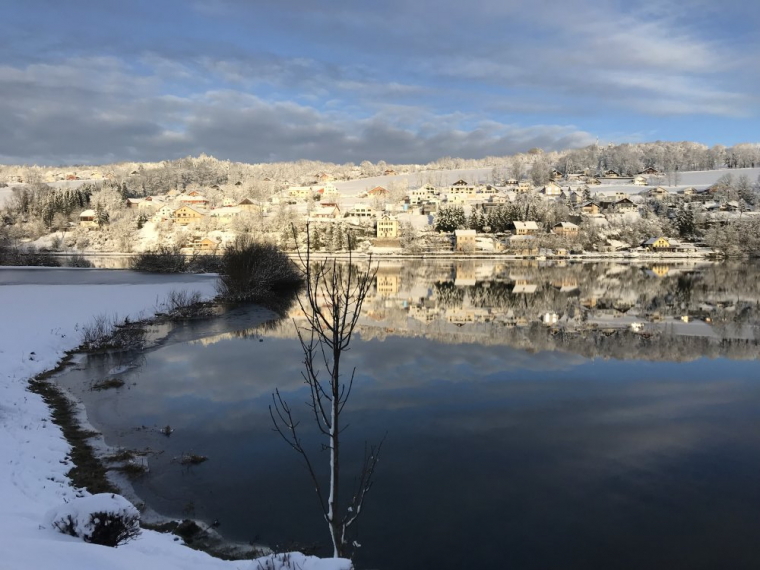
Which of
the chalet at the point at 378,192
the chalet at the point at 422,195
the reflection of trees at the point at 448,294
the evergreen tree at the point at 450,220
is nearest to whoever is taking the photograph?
the reflection of trees at the point at 448,294

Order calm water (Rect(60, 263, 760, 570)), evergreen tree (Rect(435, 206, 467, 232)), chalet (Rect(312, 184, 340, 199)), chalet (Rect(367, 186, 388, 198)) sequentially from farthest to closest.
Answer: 1. chalet (Rect(312, 184, 340, 199))
2. chalet (Rect(367, 186, 388, 198))
3. evergreen tree (Rect(435, 206, 467, 232))
4. calm water (Rect(60, 263, 760, 570))

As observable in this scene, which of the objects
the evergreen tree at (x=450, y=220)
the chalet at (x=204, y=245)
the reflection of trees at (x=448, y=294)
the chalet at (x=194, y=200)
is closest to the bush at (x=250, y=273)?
the reflection of trees at (x=448, y=294)

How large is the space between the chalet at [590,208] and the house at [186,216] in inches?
2800

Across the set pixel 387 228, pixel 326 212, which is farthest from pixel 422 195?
pixel 387 228

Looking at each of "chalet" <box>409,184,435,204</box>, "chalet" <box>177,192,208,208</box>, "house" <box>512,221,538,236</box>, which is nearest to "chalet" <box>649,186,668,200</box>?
"house" <box>512,221,538,236</box>

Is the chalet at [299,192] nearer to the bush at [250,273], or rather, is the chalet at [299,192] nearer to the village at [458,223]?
the village at [458,223]

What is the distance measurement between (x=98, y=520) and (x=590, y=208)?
100.0 metres

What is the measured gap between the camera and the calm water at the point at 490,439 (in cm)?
635

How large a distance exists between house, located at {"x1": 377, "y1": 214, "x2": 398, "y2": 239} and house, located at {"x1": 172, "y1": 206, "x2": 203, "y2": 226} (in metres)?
34.3

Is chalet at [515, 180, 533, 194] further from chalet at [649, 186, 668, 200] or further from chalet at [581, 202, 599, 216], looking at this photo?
chalet at [649, 186, 668, 200]

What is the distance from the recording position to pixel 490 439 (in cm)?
939

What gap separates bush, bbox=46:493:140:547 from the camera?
4754 mm

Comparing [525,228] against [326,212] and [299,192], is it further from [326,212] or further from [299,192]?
[299,192]

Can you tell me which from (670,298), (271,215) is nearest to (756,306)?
(670,298)
